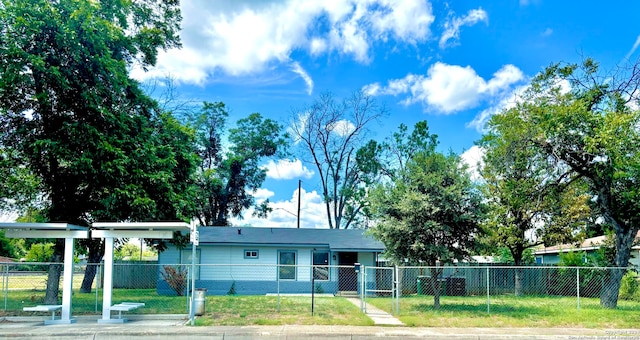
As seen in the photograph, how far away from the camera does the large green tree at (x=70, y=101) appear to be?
15461 mm

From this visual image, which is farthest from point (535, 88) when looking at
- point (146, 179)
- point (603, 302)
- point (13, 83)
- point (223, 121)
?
point (223, 121)

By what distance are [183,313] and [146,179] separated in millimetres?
5463

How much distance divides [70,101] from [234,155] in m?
20.0

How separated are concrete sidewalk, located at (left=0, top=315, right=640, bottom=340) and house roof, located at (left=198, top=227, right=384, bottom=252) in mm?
11461

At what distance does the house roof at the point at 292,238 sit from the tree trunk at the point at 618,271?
963 cm

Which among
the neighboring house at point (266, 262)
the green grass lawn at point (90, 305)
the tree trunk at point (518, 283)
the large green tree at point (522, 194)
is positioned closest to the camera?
the green grass lawn at point (90, 305)

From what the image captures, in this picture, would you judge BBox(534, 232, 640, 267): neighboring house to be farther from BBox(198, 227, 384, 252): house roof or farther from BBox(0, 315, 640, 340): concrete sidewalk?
BBox(0, 315, 640, 340): concrete sidewalk

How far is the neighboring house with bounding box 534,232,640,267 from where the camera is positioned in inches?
978

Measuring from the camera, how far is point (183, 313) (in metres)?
14.8

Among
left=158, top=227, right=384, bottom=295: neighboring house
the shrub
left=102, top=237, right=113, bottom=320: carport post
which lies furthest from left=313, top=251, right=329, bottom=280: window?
the shrub

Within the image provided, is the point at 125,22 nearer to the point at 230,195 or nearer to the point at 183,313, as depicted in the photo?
the point at 183,313

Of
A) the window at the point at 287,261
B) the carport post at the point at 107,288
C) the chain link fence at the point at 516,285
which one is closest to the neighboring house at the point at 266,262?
the window at the point at 287,261

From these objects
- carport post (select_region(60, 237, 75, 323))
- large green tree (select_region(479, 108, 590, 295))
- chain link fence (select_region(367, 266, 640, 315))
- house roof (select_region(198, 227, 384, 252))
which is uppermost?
large green tree (select_region(479, 108, 590, 295))

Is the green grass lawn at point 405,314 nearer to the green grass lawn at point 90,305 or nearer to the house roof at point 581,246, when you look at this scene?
the green grass lawn at point 90,305
